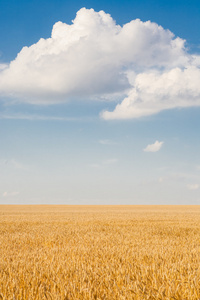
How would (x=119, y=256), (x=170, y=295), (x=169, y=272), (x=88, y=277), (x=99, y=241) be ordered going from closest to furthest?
(x=170, y=295), (x=88, y=277), (x=169, y=272), (x=119, y=256), (x=99, y=241)

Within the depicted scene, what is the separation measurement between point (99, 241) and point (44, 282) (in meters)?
6.45

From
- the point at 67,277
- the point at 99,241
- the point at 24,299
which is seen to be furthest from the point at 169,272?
the point at 99,241

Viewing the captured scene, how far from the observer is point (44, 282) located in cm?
523

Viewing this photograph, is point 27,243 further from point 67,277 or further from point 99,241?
point 67,277

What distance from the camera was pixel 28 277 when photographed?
18.1 feet

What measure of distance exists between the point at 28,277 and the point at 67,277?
67cm

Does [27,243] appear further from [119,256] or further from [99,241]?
[119,256]

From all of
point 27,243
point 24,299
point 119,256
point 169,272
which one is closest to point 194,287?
point 169,272

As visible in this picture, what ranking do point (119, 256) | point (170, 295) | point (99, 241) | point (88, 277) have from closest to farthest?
point (170, 295), point (88, 277), point (119, 256), point (99, 241)

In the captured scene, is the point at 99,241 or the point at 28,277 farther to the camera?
the point at 99,241

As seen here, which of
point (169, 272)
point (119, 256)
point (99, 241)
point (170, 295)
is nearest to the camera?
point (170, 295)

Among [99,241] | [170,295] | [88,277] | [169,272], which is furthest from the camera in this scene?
[99,241]

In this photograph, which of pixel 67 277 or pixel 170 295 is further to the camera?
pixel 67 277

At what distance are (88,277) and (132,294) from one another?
1.04 metres
